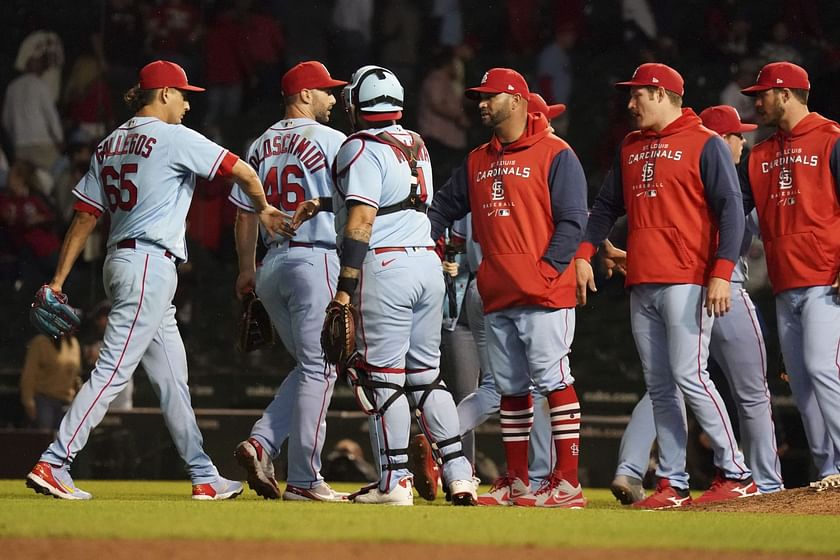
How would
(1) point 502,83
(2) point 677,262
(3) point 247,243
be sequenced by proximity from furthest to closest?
(3) point 247,243 → (1) point 502,83 → (2) point 677,262

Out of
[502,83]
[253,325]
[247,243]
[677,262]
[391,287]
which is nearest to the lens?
[391,287]

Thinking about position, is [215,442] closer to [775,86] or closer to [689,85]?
[689,85]

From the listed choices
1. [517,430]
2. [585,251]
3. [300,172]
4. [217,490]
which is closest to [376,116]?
[300,172]

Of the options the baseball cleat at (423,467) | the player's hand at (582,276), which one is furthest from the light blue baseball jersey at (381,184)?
the baseball cleat at (423,467)

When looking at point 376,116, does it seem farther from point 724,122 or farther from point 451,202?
point 724,122

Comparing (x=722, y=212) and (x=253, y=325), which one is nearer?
(x=722, y=212)

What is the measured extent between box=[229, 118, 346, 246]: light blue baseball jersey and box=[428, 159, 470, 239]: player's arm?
0.50 m

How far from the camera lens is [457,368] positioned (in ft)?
26.2

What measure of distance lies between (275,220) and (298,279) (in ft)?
1.28

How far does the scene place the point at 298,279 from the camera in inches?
255

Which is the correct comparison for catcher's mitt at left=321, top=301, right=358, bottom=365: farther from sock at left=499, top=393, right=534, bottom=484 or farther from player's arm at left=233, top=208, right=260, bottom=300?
player's arm at left=233, top=208, right=260, bottom=300

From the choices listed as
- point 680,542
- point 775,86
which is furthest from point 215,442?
point 680,542

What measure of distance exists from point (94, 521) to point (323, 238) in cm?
206

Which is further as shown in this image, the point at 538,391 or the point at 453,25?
the point at 453,25
